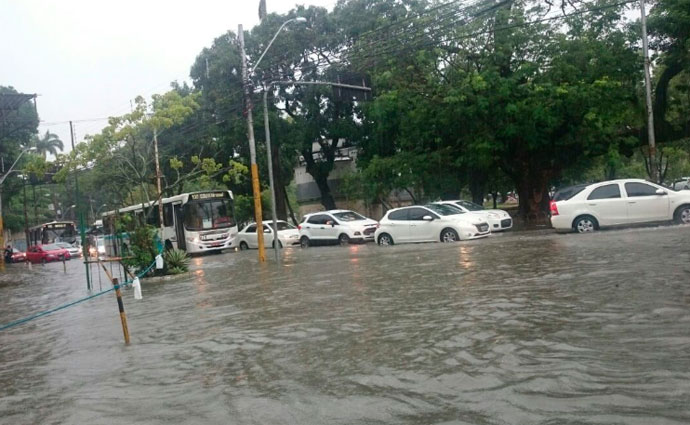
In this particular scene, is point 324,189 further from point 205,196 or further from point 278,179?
point 205,196

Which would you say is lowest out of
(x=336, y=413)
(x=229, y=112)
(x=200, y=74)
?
Answer: (x=336, y=413)

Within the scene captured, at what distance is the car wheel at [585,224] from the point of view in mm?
20594

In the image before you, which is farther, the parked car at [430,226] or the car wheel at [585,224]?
the parked car at [430,226]

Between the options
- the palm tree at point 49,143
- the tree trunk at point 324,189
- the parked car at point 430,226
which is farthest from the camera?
the palm tree at point 49,143

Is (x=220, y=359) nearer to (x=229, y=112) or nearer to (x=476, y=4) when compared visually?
(x=476, y=4)

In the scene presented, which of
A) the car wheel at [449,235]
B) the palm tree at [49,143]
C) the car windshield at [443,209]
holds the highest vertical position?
the palm tree at [49,143]

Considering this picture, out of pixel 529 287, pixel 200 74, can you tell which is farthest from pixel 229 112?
pixel 529 287

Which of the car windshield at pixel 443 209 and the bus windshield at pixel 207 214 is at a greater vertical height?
the bus windshield at pixel 207 214

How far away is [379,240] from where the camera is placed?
25531 mm

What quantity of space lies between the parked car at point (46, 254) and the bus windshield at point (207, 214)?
16763mm

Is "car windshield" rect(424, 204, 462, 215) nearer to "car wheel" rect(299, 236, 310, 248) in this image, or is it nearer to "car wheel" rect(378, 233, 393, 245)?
"car wheel" rect(378, 233, 393, 245)

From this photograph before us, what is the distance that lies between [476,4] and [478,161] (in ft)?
22.1

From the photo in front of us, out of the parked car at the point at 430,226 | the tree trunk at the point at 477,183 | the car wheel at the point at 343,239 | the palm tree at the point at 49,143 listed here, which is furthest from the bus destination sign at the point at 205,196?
the palm tree at the point at 49,143

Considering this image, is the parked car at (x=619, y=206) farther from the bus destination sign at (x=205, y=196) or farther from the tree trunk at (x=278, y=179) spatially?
the tree trunk at (x=278, y=179)
